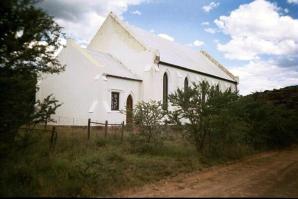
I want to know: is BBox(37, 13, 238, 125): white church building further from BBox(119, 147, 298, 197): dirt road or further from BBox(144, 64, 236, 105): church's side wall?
BBox(119, 147, 298, 197): dirt road

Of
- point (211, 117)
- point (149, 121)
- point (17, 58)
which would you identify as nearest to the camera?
point (17, 58)

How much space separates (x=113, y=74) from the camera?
87.1 ft

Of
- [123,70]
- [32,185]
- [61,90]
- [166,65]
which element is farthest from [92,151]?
[166,65]

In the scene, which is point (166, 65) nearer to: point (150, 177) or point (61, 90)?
point (61, 90)

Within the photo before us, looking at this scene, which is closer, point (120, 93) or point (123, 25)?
point (120, 93)

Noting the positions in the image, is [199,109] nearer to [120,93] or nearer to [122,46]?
[120,93]

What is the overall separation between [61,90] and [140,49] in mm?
7797

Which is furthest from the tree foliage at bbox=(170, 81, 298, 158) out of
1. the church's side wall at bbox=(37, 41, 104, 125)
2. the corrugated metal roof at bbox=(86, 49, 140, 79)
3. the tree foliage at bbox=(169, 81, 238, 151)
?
the corrugated metal roof at bbox=(86, 49, 140, 79)

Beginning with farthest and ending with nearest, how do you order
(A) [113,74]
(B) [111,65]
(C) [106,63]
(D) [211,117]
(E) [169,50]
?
(E) [169,50]
(B) [111,65]
(C) [106,63]
(A) [113,74]
(D) [211,117]

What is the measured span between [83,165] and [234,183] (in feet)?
17.1

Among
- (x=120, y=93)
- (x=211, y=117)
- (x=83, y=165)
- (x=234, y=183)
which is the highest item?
(x=120, y=93)

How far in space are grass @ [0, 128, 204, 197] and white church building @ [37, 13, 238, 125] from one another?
757cm

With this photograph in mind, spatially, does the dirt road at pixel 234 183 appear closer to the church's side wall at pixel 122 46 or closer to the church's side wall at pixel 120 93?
the church's side wall at pixel 120 93

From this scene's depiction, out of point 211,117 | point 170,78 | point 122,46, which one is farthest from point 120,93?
point 211,117
